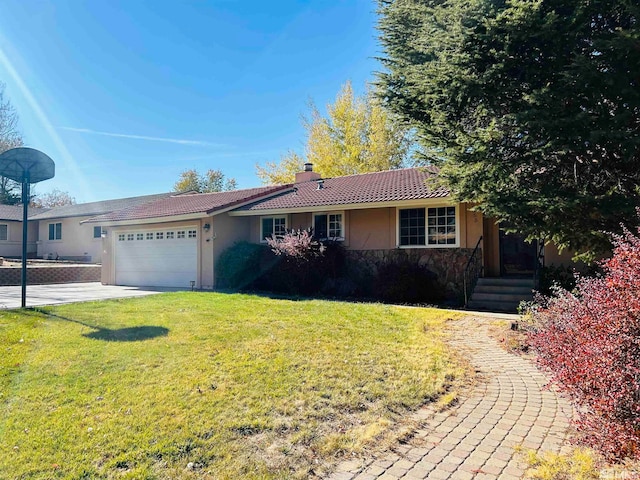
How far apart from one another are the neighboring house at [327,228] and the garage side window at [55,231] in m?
14.3

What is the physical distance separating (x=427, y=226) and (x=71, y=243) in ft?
89.6

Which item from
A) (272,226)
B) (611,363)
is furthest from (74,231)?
(611,363)

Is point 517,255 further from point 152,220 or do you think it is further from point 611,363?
point 152,220

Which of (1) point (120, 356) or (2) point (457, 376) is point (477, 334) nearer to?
(2) point (457, 376)

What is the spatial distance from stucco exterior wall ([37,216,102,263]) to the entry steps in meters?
24.6

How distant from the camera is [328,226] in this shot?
15438mm

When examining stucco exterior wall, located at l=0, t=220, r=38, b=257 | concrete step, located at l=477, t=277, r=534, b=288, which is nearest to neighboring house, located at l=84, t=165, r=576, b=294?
concrete step, located at l=477, t=277, r=534, b=288

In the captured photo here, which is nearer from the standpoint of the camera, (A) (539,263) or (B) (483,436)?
(B) (483,436)

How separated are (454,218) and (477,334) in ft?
18.5

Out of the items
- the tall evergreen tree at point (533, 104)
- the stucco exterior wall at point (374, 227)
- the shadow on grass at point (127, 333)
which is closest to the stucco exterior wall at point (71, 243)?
the stucco exterior wall at point (374, 227)

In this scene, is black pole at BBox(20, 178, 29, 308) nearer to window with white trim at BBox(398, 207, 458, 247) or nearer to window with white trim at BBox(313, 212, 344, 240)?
window with white trim at BBox(313, 212, 344, 240)

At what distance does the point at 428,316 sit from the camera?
9.43m

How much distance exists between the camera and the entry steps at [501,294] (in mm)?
10828

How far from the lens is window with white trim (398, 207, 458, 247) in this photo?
13.0 m
